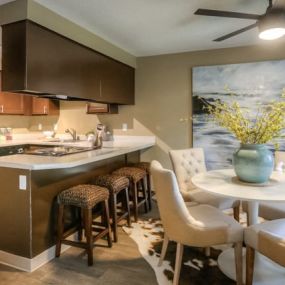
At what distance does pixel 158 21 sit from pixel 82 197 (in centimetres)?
213

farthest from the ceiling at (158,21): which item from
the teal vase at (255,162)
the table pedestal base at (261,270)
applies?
the table pedestal base at (261,270)

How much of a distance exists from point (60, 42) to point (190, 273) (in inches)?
103

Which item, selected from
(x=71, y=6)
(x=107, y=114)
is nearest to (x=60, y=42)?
(x=71, y=6)

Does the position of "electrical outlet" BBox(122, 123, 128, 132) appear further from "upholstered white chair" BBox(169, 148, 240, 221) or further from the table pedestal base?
the table pedestal base

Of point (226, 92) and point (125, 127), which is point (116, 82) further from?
point (226, 92)

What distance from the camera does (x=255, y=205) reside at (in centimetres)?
223

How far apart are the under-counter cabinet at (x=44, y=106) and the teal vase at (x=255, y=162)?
3.88 metres

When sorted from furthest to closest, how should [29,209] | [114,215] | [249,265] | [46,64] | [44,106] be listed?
[44,106], [114,215], [46,64], [29,209], [249,265]

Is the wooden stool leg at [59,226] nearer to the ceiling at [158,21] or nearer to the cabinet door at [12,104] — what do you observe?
the ceiling at [158,21]

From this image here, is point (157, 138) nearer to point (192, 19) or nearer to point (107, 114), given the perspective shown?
point (107, 114)

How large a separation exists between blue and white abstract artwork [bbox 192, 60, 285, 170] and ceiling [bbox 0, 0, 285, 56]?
39 centimetres

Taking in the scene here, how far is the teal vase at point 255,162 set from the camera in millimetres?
2031

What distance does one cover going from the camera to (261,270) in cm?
211

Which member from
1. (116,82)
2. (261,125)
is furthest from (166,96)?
(261,125)
